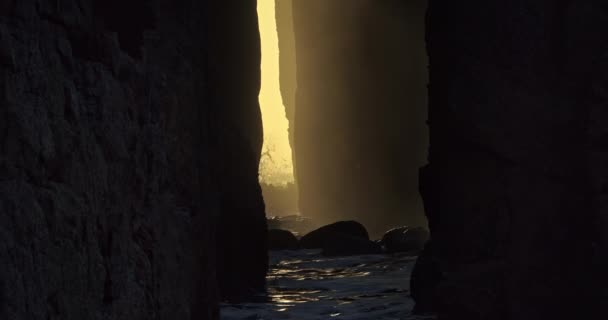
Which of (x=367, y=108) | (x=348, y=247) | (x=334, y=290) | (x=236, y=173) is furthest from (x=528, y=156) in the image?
(x=367, y=108)

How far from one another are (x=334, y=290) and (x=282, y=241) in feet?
31.3

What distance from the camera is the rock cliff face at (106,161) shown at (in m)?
2.87

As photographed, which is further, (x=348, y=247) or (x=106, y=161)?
(x=348, y=247)

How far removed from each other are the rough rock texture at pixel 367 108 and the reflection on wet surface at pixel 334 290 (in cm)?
1467

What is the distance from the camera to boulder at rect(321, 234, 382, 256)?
1858 cm

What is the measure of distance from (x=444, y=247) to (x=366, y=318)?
4.13 feet

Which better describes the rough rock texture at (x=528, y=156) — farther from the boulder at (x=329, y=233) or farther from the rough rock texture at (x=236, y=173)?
the boulder at (x=329, y=233)

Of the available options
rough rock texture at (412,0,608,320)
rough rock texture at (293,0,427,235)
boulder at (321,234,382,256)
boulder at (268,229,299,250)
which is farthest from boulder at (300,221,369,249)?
rough rock texture at (412,0,608,320)

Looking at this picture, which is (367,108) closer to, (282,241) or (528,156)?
(282,241)

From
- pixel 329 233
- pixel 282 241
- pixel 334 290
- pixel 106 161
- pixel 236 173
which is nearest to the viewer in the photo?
pixel 106 161

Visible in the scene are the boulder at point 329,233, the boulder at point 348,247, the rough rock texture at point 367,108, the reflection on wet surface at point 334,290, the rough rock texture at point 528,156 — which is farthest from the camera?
the rough rock texture at point 367,108

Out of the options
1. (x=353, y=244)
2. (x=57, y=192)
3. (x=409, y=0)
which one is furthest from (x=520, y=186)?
(x=409, y=0)

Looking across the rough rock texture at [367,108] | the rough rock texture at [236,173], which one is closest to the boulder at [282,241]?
the rough rock texture at [236,173]

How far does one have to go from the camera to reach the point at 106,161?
366 centimetres
